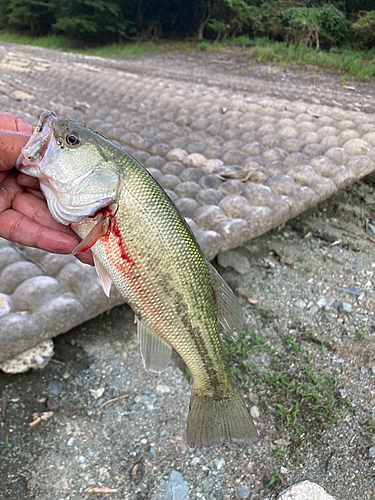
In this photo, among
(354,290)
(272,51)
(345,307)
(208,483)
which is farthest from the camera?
(272,51)

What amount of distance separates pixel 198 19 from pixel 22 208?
16.0m

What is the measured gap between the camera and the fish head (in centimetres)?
143

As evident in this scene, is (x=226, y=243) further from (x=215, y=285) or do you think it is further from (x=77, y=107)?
(x=77, y=107)

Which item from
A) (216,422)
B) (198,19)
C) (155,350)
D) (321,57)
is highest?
(198,19)

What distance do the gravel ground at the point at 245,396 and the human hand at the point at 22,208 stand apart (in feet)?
3.09

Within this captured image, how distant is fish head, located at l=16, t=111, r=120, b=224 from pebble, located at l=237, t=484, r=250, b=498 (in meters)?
1.54

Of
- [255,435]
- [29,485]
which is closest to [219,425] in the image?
[255,435]

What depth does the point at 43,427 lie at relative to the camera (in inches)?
86.7

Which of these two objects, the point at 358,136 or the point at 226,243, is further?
the point at 358,136

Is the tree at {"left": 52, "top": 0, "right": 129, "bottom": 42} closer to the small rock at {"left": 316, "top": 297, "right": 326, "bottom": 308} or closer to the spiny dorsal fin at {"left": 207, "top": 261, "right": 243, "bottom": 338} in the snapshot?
the small rock at {"left": 316, "top": 297, "right": 326, "bottom": 308}

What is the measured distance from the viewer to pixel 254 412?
2.33 meters

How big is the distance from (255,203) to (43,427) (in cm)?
215

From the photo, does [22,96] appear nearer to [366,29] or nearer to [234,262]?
[234,262]

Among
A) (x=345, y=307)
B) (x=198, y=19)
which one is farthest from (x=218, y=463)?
(x=198, y=19)
